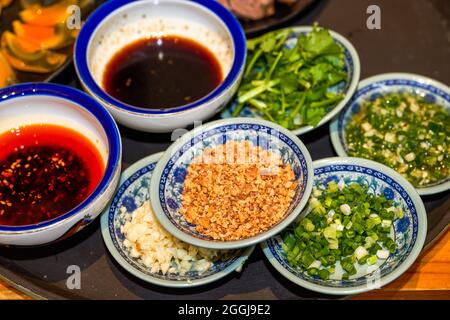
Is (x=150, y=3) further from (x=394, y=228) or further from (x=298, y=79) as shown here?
(x=394, y=228)

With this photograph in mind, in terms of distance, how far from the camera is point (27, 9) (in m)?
3.00

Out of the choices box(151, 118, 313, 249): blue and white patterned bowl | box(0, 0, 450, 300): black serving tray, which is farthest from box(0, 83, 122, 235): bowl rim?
box(0, 0, 450, 300): black serving tray

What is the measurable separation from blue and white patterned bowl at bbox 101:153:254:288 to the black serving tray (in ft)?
0.36

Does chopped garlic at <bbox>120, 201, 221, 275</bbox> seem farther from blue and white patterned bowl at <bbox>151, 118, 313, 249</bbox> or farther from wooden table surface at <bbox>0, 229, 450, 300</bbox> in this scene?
wooden table surface at <bbox>0, 229, 450, 300</bbox>

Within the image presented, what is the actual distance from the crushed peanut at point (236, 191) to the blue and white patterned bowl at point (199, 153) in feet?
0.08

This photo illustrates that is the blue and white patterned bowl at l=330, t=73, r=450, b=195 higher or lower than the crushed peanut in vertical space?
higher

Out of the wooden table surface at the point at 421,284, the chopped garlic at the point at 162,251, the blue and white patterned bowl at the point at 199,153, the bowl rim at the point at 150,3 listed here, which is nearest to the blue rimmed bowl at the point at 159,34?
the bowl rim at the point at 150,3

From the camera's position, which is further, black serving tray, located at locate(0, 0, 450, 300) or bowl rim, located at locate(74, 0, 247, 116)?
bowl rim, located at locate(74, 0, 247, 116)

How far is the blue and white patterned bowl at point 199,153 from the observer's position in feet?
6.75

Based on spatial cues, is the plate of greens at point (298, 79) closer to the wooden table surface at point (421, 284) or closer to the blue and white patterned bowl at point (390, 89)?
the blue and white patterned bowl at point (390, 89)

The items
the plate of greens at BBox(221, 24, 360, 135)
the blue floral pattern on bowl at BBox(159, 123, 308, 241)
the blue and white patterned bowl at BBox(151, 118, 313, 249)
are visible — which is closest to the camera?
the blue and white patterned bowl at BBox(151, 118, 313, 249)

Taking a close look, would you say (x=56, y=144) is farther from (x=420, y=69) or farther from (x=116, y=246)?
(x=420, y=69)

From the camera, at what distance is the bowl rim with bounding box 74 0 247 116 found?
95.0 inches
